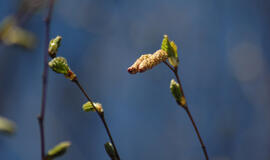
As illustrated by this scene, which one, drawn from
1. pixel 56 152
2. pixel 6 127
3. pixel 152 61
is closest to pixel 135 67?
pixel 152 61

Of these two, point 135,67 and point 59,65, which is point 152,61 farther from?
point 59,65

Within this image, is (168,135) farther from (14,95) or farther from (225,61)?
(14,95)

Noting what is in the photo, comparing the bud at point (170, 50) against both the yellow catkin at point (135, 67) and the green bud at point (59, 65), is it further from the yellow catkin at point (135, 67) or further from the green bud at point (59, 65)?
the green bud at point (59, 65)

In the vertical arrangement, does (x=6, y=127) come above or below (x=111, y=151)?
above

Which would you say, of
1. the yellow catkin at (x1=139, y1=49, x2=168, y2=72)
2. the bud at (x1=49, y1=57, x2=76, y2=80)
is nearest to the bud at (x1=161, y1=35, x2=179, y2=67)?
the yellow catkin at (x1=139, y1=49, x2=168, y2=72)

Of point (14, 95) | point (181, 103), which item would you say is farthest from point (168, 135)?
point (181, 103)

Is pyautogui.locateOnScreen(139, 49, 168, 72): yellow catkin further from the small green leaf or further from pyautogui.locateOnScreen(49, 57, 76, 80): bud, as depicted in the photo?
the small green leaf
